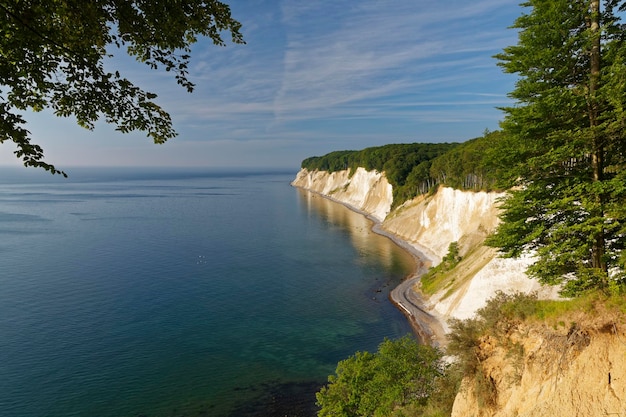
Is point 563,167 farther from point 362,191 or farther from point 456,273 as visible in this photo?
point 362,191

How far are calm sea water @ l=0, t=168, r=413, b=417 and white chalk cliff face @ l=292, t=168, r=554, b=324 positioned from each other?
6.11 m

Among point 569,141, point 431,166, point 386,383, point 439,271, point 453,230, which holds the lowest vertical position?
point 439,271

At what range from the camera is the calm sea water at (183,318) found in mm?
29344

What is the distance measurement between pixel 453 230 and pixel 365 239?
73.7 ft

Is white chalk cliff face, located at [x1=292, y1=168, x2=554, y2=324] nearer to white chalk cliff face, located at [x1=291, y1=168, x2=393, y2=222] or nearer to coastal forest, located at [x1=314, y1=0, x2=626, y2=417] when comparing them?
white chalk cliff face, located at [x1=291, y1=168, x2=393, y2=222]

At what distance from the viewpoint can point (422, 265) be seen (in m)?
62.5

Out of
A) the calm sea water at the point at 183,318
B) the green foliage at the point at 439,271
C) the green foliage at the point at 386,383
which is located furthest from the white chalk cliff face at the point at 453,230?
the green foliage at the point at 386,383

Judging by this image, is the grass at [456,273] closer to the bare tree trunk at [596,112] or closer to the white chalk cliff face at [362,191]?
the bare tree trunk at [596,112]

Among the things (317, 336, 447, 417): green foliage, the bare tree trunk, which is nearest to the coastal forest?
the bare tree trunk

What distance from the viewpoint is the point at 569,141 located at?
1301 cm

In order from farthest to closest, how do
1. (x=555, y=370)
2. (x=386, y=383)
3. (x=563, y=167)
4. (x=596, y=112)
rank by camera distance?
1. (x=386, y=383)
2. (x=563, y=167)
3. (x=596, y=112)
4. (x=555, y=370)

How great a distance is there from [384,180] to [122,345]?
310ft

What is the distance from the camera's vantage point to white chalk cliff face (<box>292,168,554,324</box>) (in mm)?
36344

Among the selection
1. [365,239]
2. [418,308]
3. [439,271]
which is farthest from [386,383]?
[365,239]
